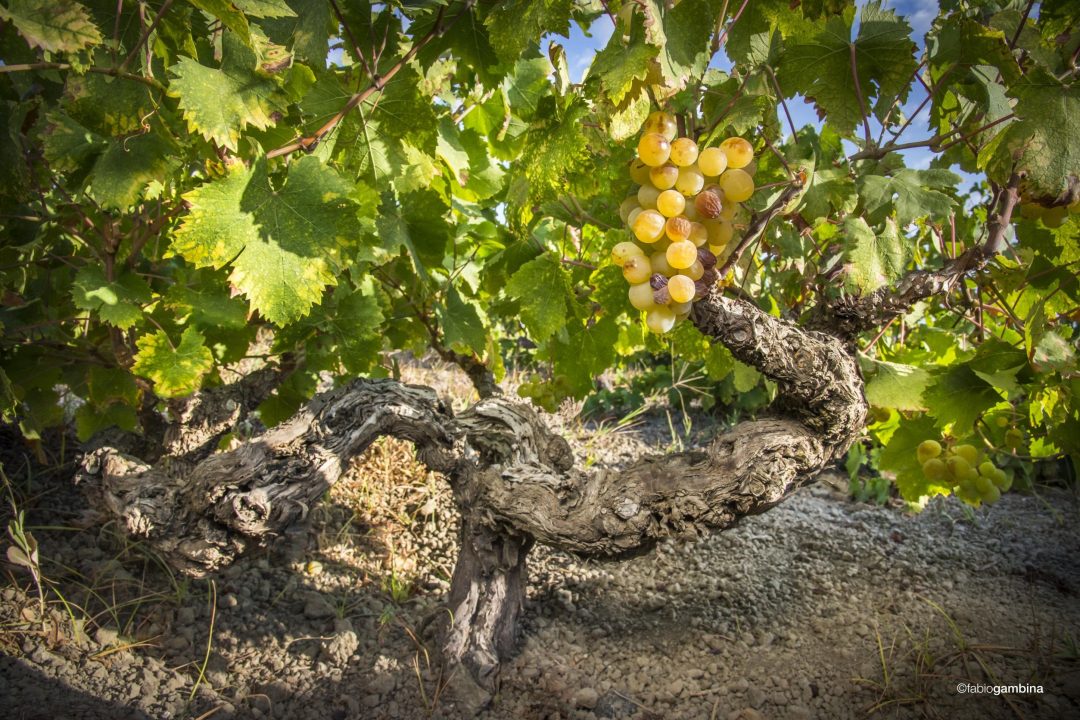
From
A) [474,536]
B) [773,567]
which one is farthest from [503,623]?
[773,567]

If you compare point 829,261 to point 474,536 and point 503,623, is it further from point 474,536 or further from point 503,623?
point 503,623

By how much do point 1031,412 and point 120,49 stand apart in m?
2.42

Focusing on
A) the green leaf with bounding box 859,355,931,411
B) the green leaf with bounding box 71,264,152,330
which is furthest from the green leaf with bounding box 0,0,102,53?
the green leaf with bounding box 859,355,931,411

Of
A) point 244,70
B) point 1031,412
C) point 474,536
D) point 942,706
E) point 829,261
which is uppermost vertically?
point 244,70

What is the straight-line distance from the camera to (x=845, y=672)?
1.81 meters

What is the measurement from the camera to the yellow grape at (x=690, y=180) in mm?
1179

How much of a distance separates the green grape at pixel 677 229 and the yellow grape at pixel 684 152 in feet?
0.33

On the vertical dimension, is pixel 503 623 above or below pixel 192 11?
below

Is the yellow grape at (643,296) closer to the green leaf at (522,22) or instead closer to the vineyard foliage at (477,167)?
the vineyard foliage at (477,167)

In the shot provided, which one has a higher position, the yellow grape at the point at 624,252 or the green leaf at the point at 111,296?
the yellow grape at the point at 624,252

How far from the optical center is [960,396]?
5.62 ft

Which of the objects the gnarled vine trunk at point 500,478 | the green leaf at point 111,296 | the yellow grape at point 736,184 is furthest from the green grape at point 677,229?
the green leaf at point 111,296

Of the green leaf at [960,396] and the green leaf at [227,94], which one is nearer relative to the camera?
the green leaf at [227,94]

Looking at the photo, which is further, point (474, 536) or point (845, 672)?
point (474, 536)
